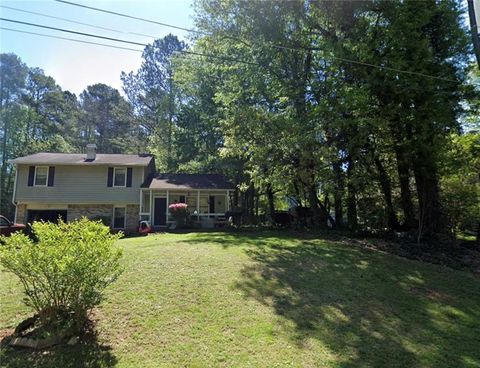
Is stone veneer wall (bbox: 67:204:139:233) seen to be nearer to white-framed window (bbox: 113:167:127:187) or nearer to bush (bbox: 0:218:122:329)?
white-framed window (bbox: 113:167:127:187)

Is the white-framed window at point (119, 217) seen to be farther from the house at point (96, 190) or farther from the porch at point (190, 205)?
the porch at point (190, 205)

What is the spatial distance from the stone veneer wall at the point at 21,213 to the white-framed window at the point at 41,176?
161 cm

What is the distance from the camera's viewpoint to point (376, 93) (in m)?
12.6

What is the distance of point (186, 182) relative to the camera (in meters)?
22.9

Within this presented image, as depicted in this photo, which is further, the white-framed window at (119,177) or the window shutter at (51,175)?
the white-framed window at (119,177)

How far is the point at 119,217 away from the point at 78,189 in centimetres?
300

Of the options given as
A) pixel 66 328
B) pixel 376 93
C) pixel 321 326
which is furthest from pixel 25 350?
pixel 376 93

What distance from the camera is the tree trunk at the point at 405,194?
1417cm

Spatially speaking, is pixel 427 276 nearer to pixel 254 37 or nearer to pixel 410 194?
pixel 410 194

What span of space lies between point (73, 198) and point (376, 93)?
17869mm

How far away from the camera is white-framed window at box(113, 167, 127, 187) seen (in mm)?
21484

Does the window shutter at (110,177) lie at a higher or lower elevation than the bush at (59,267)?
higher

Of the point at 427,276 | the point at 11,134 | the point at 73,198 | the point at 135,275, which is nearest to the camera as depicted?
the point at 135,275

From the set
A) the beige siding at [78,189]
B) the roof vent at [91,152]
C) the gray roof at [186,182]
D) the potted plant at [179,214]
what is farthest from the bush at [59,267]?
the roof vent at [91,152]
